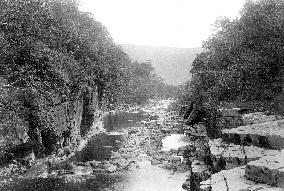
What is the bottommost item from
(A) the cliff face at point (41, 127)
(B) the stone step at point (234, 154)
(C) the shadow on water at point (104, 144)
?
(C) the shadow on water at point (104, 144)

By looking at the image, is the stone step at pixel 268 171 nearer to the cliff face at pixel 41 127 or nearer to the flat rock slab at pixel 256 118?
the flat rock slab at pixel 256 118

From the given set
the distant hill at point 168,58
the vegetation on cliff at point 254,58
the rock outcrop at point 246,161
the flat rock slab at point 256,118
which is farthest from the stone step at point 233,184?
the distant hill at point 168,58

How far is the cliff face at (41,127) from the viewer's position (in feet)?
62.4

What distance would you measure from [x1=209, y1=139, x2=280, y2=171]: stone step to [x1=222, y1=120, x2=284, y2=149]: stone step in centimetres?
26

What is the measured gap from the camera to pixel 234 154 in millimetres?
11969

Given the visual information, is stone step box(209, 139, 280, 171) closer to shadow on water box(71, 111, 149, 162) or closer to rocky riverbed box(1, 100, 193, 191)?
rocky riverbed box(1, 100, 193, 191)

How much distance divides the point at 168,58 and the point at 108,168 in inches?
6559

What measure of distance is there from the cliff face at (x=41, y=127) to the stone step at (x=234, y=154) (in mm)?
11650

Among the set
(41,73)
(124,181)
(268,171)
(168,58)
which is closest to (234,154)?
(268,171)

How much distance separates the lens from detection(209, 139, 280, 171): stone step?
11.1 meters

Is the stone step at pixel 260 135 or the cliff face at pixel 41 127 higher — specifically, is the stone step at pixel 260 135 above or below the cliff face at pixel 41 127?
above

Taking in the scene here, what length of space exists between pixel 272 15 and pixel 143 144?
46.7 ft

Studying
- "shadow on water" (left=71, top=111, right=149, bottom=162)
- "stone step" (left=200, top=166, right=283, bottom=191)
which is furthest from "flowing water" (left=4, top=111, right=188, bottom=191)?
"stone step" (left=200, top=166, right=283, bottom=191)

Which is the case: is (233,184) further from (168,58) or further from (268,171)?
(168,58)
